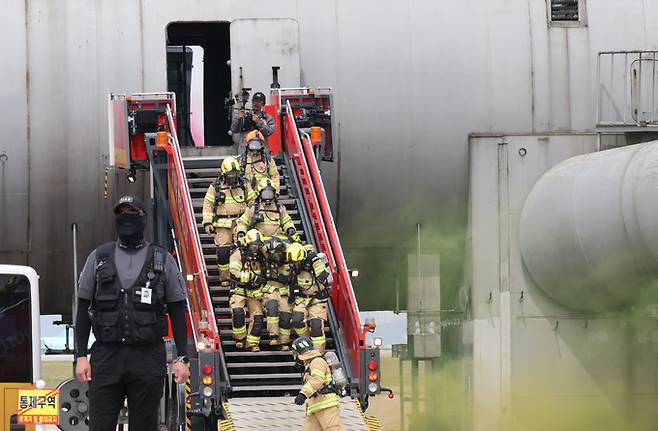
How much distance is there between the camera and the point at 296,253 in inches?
565

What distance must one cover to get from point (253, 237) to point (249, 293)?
556mm

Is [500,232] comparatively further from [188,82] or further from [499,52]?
[188,82]

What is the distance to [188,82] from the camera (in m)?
20.5

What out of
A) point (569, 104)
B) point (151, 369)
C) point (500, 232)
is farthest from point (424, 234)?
point (151, 369)

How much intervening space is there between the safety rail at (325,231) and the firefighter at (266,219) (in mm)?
437

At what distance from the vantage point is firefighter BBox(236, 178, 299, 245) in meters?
15.2

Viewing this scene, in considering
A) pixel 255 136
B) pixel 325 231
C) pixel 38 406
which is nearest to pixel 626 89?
pixel 325 231

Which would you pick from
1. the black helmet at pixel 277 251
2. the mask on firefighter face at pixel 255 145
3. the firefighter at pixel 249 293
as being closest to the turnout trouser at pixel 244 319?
the firefighter at pixel 249 293

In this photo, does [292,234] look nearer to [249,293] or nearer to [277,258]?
[277,258]

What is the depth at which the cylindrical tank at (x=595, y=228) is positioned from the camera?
574 inches

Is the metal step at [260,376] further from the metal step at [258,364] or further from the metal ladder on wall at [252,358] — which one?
the metal step at [258,364]

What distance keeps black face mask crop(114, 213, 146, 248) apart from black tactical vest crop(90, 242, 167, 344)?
5.5 inches

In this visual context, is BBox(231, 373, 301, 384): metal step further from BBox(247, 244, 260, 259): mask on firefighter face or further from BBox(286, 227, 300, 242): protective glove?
BBox(286, 227, 300, 242): protective glove

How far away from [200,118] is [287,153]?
3.10m
